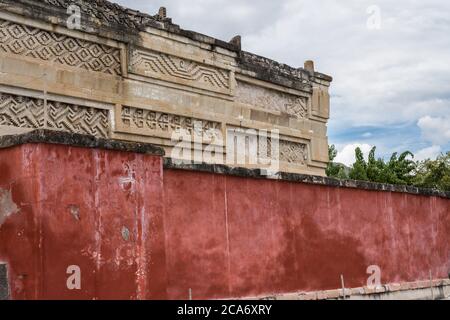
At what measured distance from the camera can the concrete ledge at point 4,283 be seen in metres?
3.84

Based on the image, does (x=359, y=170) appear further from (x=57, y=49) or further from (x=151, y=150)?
(x=151, y=150)

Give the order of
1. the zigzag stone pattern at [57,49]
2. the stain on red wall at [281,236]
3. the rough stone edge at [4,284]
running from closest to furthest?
the rough stone edge at [4,284] < the stain on red wall at [281,236] < the zigzag stone pattern at [57,49]

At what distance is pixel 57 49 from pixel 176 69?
1.79m

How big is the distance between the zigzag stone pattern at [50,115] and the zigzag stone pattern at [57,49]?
0.51 meters

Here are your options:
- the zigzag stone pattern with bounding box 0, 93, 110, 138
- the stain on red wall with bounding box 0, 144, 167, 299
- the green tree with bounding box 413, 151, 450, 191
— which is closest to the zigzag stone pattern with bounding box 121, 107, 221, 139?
the zigzag stone pattern with bounding box 0, 93, 110, 138

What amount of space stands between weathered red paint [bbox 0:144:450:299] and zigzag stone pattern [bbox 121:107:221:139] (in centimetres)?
243

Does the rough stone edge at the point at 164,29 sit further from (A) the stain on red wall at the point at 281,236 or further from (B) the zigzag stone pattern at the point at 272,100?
(A) the stain on red wall at the point at 281,236

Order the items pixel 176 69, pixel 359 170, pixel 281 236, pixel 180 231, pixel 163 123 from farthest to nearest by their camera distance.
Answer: pixel 359 170 → pixel 176 69 → pixel 163 123 → pixel 281 236 → pixel 180 231

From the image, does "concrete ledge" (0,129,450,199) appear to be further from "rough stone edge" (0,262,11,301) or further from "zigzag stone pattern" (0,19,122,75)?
"zigzag stone pattern" (0,19,122,75)

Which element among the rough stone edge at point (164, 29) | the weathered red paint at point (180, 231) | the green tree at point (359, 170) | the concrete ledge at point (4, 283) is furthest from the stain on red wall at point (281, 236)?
the green tree at point (359, 170)

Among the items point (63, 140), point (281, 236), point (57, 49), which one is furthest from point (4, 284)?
point (57, 49)

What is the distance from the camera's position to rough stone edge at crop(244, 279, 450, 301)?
5.99 m

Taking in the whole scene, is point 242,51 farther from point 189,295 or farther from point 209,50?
point 189,295

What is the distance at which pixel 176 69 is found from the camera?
8242 mm
